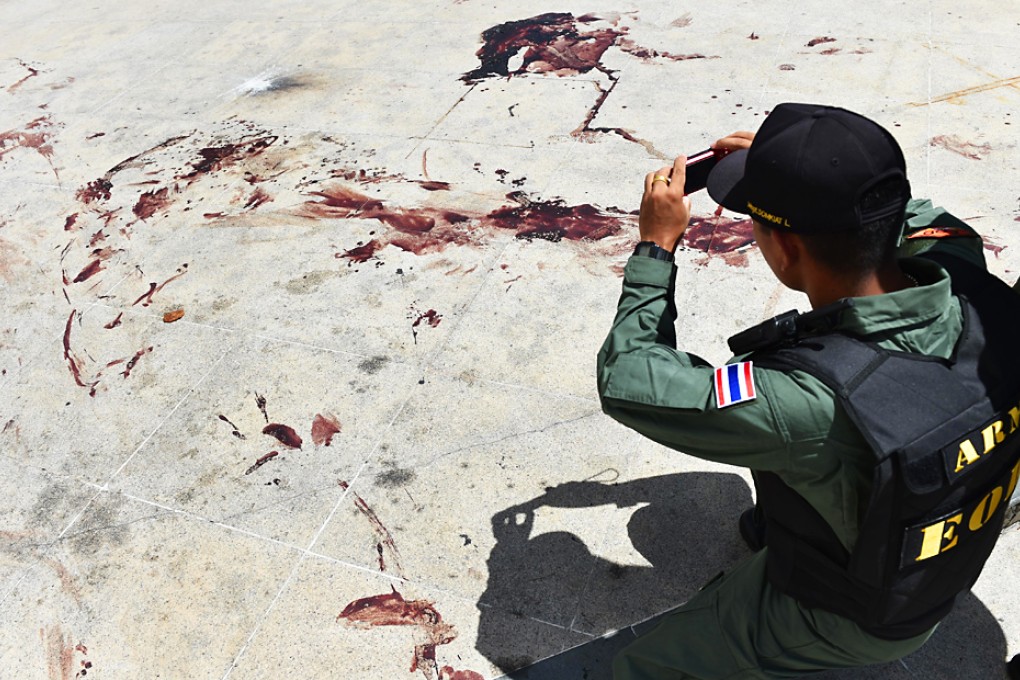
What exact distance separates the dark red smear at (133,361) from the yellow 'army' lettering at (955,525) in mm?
3351

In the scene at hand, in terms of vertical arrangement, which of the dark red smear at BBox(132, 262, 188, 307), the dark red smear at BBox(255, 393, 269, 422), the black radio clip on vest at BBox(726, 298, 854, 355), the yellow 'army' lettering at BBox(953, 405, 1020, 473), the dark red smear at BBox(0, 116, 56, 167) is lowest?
the dark red smear at BBox(255, 393, 269, 422)

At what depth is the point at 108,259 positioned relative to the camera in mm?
4445

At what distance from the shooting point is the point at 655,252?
1.73 meters

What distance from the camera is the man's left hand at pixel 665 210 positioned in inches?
67.9

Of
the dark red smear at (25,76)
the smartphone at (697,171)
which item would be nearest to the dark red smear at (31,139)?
the dark red smear at (25,76)

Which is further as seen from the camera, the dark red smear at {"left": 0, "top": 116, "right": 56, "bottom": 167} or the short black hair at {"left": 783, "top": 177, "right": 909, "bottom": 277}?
the dark red smear at {"left": 0, "top": 116, "right": 56, "bottom": 167}

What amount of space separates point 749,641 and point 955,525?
1.78ft

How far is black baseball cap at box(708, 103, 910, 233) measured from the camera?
1.43 m

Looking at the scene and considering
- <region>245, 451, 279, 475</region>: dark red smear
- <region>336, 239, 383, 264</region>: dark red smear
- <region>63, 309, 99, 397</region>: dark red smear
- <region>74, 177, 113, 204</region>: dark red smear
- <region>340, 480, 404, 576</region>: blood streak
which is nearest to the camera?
<region>340, 480, 404, 576</region>: blood streak

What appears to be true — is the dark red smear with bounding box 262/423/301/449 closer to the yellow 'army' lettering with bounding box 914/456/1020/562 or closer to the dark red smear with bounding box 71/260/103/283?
the dark red smear with bounding box 71/260/103/283

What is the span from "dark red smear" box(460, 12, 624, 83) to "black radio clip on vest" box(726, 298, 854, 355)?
465 centimetres

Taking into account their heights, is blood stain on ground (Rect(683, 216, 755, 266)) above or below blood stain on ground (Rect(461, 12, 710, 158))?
below

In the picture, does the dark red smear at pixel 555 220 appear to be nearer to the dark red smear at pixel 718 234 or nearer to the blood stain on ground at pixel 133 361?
the dark red smear at pixel 718 234

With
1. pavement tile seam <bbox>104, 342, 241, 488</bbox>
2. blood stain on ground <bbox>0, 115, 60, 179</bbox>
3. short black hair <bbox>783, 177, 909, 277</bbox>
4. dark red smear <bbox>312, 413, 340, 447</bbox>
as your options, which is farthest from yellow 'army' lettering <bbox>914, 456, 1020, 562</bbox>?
blood stain on ground <bbox>0, 115, 60, 179</bbox>
